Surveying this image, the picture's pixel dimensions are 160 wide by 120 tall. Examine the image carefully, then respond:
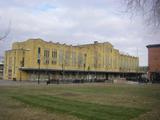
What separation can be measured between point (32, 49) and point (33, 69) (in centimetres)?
692

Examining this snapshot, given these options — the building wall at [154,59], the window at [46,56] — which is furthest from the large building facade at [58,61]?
the building wall at [154,59]

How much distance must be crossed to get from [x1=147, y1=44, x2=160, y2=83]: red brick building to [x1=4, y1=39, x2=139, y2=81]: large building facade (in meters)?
22.1

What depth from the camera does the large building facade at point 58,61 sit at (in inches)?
3767

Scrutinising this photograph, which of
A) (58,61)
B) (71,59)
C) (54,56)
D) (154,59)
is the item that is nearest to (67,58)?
(71,59)

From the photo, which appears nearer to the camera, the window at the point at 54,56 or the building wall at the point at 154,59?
the window at the point at 54,56

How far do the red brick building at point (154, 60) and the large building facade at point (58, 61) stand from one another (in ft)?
72.4

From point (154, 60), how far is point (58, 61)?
35.9m

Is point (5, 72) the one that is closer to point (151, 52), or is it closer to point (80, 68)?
point (80, 68)

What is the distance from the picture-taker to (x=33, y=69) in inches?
3693

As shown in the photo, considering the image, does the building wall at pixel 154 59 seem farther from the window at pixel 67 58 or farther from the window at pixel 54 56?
the window at pixel 54 56

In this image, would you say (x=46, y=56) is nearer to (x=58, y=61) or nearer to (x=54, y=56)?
(x=54, y=56)

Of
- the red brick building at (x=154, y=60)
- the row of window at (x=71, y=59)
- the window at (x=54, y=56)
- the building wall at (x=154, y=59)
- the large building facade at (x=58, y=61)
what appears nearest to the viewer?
the large building facade at (x=58, y=61)

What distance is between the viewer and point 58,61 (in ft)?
341

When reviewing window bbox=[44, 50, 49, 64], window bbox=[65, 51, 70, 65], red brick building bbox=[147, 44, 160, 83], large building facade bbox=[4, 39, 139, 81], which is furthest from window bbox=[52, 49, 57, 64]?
red brick building bbox=[147, 44, 160, 83]
